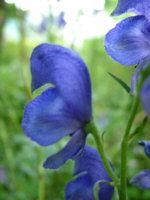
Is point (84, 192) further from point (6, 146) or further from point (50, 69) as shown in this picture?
point (6, 146)

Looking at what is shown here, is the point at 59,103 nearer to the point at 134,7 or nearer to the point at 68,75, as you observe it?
the point at 68,75

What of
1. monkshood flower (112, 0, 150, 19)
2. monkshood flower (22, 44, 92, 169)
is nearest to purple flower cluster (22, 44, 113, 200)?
monkshood flower (22, 44, 92, 169)

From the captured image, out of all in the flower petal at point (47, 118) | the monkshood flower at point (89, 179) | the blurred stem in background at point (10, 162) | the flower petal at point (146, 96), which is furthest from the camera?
the blurred stem in background at point (10, 162)

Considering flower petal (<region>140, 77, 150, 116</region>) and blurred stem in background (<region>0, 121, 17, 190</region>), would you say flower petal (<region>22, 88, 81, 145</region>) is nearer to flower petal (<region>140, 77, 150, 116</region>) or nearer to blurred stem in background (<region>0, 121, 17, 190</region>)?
flower petal (<region>140, 77, 150, 116</region>)

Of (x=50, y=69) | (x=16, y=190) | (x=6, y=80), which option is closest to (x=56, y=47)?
(x=50, y=69)

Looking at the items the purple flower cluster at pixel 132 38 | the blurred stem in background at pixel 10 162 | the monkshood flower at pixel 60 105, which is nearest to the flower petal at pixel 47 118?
the monkshood flower at pixel 60 105

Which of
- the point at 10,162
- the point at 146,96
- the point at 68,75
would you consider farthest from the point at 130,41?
the point at 10,162

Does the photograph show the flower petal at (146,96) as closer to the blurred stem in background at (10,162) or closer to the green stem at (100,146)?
the green stem at (100,146)
